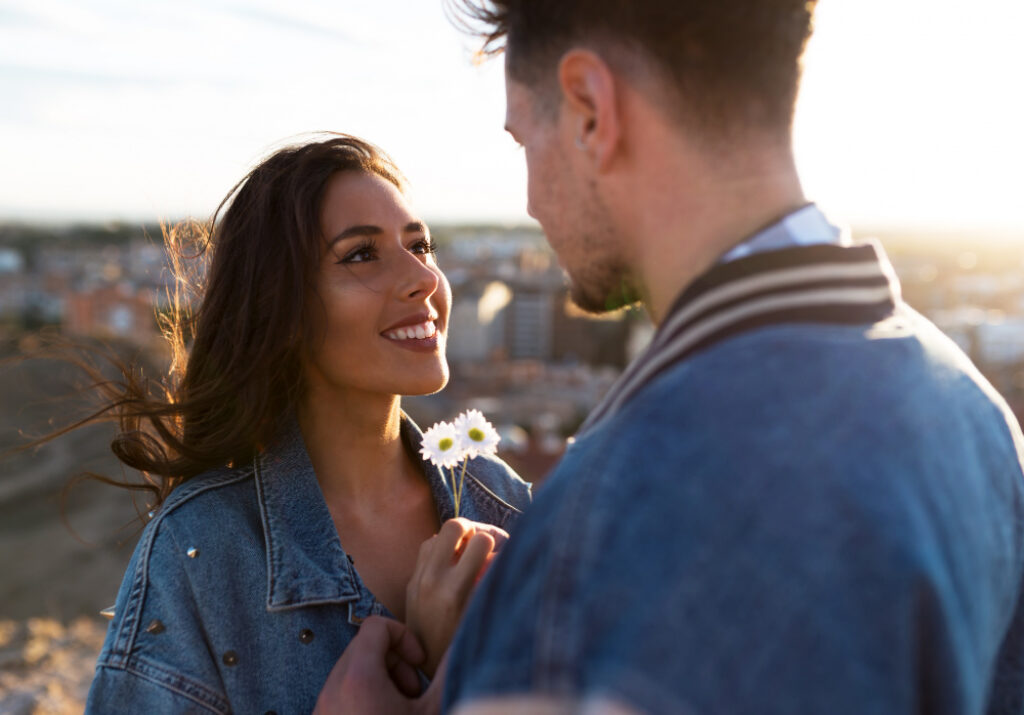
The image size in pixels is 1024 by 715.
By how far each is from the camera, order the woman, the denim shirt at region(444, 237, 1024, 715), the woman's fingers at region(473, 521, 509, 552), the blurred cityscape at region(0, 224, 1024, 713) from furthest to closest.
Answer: the blurred cityscape at region(0, 224, 1024, 713)
the woman
the woman's fingers at region(473, 521, 509, 552)
the denim shirt at region(444, 237, 1024, 715)

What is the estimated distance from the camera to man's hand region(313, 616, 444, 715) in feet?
4.28

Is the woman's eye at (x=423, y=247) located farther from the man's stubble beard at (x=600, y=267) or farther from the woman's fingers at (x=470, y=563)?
the man's stubble beard at (x=600, y=267)

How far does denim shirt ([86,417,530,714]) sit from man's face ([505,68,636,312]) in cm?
99

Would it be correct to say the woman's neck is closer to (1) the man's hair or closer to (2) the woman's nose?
(2) the woman's nose

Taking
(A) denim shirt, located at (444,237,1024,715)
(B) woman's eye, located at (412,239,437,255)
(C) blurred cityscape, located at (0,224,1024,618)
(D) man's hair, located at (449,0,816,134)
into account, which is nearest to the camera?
(A) denim shirt, located at (444,237,1024,715)

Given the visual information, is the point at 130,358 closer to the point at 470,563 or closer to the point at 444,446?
the point at 444,446

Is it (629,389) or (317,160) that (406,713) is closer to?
(629,389)

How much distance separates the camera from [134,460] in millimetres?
2000

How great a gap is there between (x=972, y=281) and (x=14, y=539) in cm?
5096

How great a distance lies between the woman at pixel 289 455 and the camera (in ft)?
5.63

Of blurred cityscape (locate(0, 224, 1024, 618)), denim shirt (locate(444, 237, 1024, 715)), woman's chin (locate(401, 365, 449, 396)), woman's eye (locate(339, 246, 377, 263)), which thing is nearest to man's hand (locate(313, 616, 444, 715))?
denim shirt (locate(444, 237, 1024, 715))

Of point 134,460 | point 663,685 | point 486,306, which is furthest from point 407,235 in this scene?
point 486,306

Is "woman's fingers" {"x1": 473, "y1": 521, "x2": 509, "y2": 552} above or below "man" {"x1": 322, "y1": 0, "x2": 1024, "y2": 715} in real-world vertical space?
below

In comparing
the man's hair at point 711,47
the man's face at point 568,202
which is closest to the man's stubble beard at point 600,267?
the man's face at point 568,202
